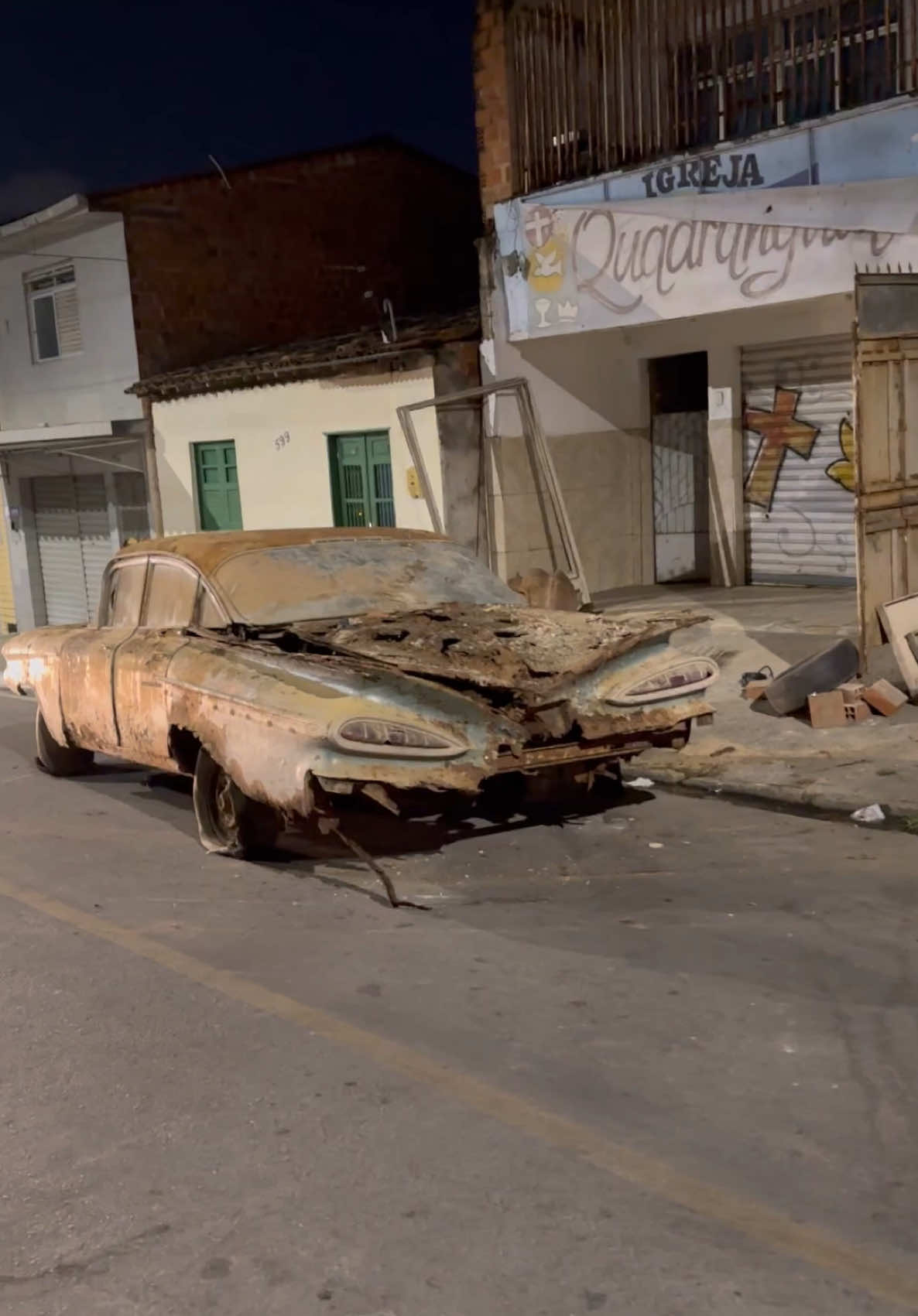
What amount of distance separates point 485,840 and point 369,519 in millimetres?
8605

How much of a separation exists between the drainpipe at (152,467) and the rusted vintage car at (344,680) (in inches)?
398

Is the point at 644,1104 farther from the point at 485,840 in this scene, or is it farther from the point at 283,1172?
the point at 485,840

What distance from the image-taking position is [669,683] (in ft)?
21.3

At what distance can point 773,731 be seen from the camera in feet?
28.3

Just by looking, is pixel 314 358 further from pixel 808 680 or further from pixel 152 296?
pixel 808 680

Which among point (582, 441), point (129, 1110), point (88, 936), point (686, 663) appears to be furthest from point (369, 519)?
point (129, 1110)

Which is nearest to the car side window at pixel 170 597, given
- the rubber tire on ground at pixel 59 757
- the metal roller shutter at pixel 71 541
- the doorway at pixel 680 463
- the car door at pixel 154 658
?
the car door at pixel 154 658

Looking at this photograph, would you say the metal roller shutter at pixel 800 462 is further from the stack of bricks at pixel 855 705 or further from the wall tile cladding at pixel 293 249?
the wall tile cladding at pixel 293 249

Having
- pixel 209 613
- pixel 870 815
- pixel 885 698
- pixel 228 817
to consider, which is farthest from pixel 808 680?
pixel 228 817

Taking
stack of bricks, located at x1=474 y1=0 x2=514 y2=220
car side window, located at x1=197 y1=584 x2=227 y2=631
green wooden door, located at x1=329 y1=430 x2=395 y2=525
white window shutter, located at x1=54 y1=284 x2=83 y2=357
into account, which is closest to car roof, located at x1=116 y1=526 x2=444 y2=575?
car side window, located at x1=197 y1=584 x2=227 y2=631

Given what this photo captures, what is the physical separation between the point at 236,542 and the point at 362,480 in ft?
24.1

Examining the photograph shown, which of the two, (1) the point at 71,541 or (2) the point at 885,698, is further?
(1) the point at 71,541

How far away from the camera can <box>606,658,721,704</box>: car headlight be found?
20.7ft

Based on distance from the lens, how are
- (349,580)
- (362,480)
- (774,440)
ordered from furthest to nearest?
(362,480) → (774,440) → (349,580)
